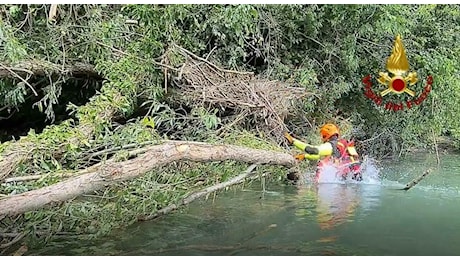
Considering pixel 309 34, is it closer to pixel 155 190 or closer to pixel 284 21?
pixel 284 21

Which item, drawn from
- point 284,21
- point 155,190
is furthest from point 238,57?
point 155,190

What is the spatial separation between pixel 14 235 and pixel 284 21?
3.52 metres

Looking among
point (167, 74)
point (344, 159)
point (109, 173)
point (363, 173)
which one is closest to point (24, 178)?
point (109, 173)

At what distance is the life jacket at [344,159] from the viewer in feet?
17.2

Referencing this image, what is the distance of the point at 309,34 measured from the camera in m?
5.82

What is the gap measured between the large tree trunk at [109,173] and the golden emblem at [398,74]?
8.32 ft

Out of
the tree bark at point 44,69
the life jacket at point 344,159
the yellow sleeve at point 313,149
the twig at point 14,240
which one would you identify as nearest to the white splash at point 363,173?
the life jacket at point 344,159

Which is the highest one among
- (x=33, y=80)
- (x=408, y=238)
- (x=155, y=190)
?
(x=33, y=80)

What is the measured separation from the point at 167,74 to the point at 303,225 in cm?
170

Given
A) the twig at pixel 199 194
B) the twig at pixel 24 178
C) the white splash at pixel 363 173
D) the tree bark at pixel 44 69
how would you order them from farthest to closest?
the white splash at pixel 363 173
the tree bark at pixel 44 69
the twig at pixel 199 194
the twig at pixel 24 178

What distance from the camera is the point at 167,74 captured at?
15.3 ft

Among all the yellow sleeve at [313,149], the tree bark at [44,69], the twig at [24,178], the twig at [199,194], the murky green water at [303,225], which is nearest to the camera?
the twig at [24,178]

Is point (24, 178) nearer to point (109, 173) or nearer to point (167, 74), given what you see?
point (109, 173)

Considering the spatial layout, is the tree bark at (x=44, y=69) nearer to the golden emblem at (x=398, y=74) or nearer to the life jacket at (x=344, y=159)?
the life jacket at (x=344, y=159)
